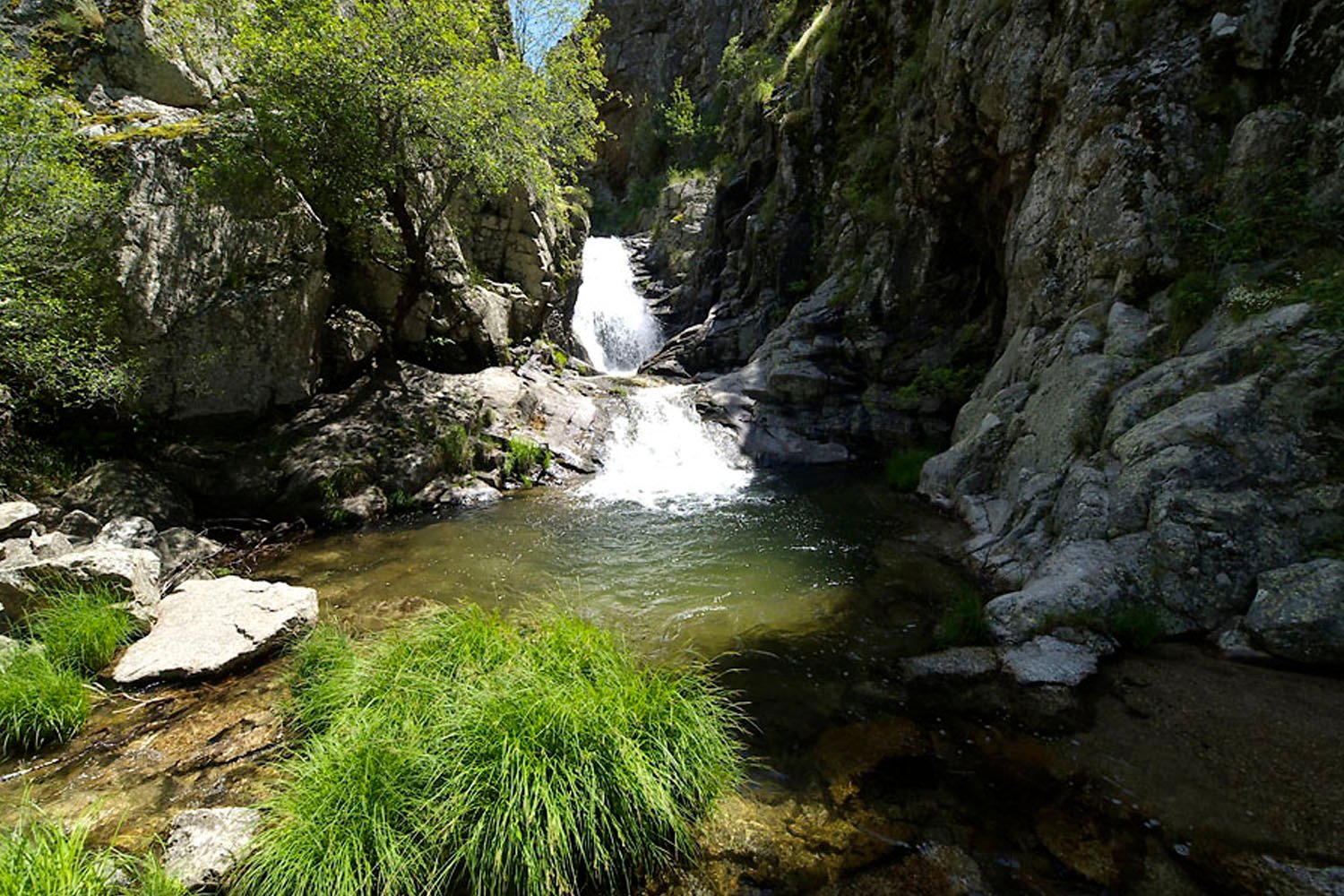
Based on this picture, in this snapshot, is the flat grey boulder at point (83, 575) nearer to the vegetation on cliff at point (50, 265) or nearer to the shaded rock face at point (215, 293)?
the vegetation on cliff at point (50, 265)

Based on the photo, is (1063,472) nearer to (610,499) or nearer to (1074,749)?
(1074,749)

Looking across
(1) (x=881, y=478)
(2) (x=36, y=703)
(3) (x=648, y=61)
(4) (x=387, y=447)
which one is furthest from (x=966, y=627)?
(3) (x=648, y=61)

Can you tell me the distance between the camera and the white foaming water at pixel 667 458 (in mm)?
14141

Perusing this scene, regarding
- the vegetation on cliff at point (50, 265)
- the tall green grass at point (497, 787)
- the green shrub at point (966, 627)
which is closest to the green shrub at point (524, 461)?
the vegetation on cliff at point (50, 265)

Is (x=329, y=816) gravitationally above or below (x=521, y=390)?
below

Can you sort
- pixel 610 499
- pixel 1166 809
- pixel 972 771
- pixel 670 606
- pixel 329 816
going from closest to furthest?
pixel 329 816 → pixel 1166 809 → pixel 972 771 → pixel 670 606 → pixel 610 499

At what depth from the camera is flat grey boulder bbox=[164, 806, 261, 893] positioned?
9.77 ft

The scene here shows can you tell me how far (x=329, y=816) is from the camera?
3.09 metres

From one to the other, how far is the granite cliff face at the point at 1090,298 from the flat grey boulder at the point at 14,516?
1161 centimetres

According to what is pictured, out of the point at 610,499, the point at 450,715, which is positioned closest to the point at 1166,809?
the point at 450,715

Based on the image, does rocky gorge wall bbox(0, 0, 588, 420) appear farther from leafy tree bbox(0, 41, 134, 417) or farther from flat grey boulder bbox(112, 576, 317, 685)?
flat grey boulder bbox(112, 576, 317, 685)

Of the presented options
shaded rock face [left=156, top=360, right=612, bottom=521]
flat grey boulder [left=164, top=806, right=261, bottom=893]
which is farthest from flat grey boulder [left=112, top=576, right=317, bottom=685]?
shaded rock face [left=156, top=360, right=612, bottom=521]

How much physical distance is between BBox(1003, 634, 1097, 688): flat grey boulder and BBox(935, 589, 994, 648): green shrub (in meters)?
0.36

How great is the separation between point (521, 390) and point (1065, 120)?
1425 cm
